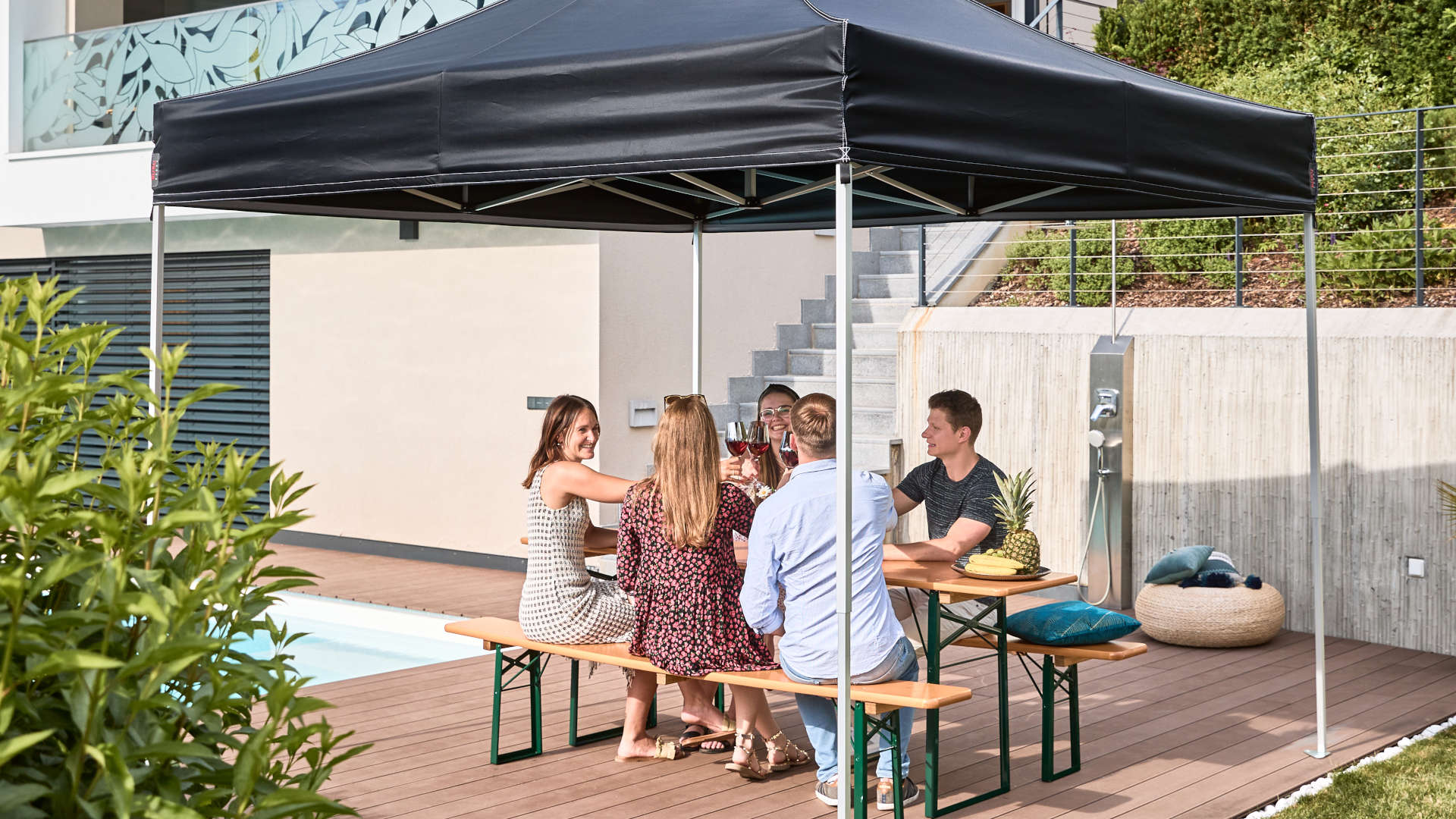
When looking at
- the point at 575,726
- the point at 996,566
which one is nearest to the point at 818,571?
the point at 996,566

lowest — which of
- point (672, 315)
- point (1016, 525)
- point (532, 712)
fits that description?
point (532, 712)

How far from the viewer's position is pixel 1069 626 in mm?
4691

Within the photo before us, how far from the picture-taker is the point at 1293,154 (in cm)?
480

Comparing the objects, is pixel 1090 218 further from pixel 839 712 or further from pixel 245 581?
pixel 245 581

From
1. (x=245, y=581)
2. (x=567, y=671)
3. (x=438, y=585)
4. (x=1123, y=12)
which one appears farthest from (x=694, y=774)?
(x=1123, y=12)

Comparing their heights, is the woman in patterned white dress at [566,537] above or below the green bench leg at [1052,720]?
above

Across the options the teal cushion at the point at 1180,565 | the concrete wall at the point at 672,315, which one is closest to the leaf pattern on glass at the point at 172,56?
the concrete wall at the point at 672,315

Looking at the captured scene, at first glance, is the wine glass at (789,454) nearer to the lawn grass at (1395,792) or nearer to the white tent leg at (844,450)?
the white tent leg at (844,450)

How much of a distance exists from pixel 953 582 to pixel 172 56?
8.69 metres

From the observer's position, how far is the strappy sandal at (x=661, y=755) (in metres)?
5.00

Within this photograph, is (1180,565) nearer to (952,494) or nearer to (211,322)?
(952,494)

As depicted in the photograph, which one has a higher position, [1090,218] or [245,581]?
[1090,218]

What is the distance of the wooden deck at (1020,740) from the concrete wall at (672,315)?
8.25ft

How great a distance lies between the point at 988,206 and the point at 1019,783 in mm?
2367
